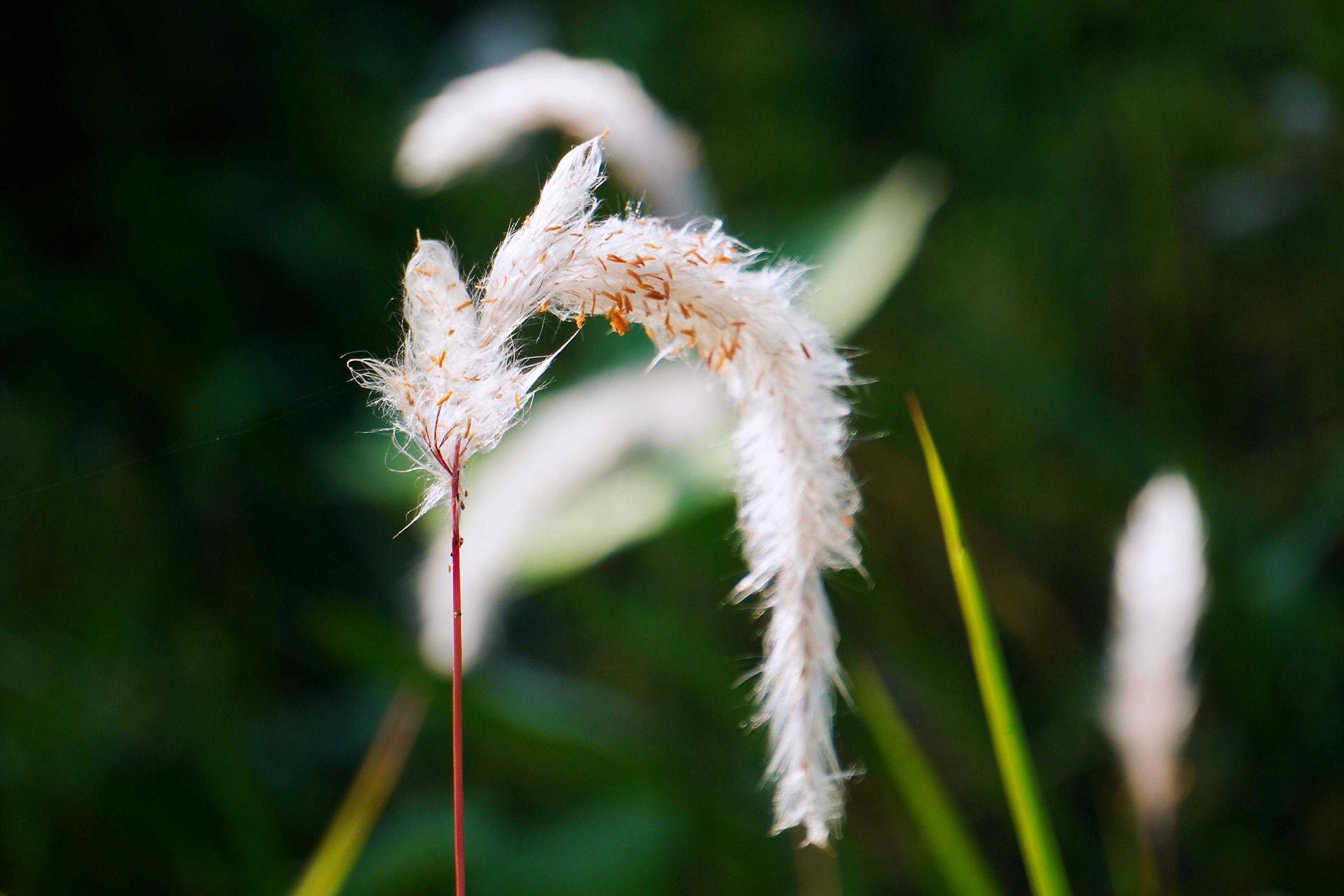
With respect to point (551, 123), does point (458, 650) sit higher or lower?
lower

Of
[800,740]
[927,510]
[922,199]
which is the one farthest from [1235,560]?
[800,740]

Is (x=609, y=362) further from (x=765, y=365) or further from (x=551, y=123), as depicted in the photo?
(x=765, y=365)

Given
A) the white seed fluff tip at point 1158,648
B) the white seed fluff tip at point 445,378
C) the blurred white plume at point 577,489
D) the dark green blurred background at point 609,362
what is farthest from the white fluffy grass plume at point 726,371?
the dark green blurred background at point 609,362

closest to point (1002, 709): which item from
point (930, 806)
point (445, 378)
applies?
point (930, 806)

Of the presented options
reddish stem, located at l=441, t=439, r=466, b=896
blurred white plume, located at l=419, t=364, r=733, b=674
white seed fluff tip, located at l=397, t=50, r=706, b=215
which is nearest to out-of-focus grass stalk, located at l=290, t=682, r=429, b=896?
blurred white plume, located at l=419, t=364, r=733, b=674

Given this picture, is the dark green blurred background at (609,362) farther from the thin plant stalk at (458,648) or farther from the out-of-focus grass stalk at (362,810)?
the thin plant stalk at (458,648)
